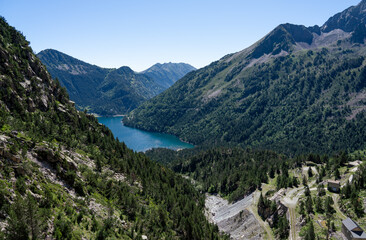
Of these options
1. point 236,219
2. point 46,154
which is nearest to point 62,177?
point 46,154

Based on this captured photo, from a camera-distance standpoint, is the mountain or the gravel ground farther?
the gravel ground

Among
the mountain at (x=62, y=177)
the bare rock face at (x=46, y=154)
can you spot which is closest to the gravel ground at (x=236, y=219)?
the mountain at (x=62, y=177)

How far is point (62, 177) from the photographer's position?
191 feet

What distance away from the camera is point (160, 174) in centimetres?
11862

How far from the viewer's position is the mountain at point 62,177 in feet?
134

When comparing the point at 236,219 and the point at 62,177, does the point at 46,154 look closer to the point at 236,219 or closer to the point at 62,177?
the point at 62,177

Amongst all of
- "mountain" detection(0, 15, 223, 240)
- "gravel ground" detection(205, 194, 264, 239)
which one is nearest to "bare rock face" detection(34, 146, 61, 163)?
"mountain" detection(0, 15, 223, 240)

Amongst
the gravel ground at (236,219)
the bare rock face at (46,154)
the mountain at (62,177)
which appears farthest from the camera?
the gravel ground at (236,219)

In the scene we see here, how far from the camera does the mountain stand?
1609 inches

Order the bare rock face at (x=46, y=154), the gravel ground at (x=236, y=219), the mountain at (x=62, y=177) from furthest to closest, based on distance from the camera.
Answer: the gravel ground at (x=236, y=219)
the bare rock face at (x=46, y=154)
the mountain at (x=62, y=177)

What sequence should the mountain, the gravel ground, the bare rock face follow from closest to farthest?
the mountain → the bare rock face → the gravel ground

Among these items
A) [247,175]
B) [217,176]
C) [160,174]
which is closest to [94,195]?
[160,174]

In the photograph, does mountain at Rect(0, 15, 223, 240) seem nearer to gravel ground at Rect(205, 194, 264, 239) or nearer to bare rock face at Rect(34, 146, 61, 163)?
bare rock face at Rect(34, 146, 61, 163)

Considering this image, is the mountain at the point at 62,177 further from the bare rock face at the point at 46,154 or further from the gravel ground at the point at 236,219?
the gravel ground at the point at 236,219
